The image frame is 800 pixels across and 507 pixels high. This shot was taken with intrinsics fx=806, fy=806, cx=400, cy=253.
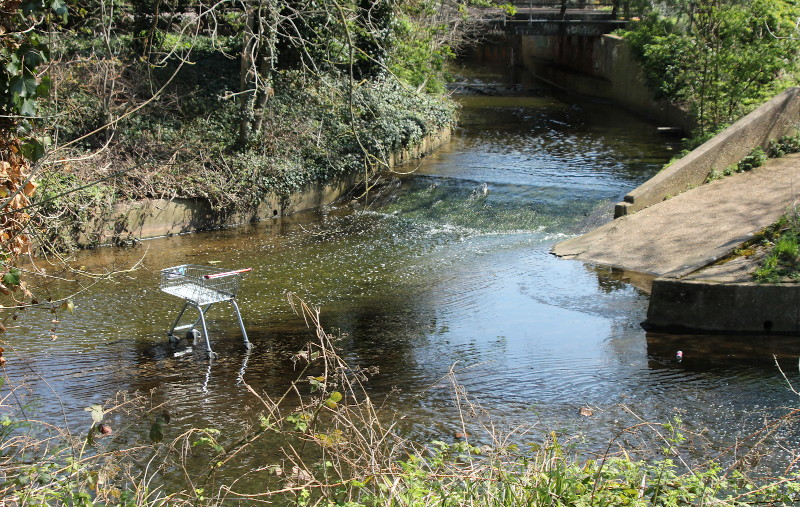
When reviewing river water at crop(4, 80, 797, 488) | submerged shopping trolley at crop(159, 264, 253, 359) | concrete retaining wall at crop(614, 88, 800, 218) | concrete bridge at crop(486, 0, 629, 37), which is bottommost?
river water at crop(4, 80, 797, 488)

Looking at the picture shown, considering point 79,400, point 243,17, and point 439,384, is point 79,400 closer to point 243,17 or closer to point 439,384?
point 439,384

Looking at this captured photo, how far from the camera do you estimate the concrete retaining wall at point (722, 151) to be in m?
13.2

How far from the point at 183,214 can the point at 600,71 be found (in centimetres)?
2091

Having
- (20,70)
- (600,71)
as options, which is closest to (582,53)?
(600,71)

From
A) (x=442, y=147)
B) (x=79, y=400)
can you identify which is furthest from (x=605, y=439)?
(x=442, y=147)

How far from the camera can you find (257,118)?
16.2 metres

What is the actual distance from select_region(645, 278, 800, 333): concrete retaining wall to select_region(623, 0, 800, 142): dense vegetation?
7954 mm

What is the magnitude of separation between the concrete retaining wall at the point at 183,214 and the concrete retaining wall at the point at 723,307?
28.1ft

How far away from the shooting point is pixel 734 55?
1755cm

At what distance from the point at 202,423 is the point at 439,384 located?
223 centimetres

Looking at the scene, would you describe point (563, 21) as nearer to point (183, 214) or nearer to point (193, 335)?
point (183, 214)

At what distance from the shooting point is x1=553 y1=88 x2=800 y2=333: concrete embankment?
9.03 m

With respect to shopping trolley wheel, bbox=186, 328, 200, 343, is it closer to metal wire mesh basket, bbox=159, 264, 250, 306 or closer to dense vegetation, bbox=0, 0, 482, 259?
metal wire mesh basket, bbox=159, 264, 250, 306

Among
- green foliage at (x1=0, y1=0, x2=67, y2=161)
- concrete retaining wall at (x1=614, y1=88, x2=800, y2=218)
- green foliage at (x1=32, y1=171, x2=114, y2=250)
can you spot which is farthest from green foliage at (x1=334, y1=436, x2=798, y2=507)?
Answer: green foliage at (x1=32, y1=171, x2=114, y2=250)
